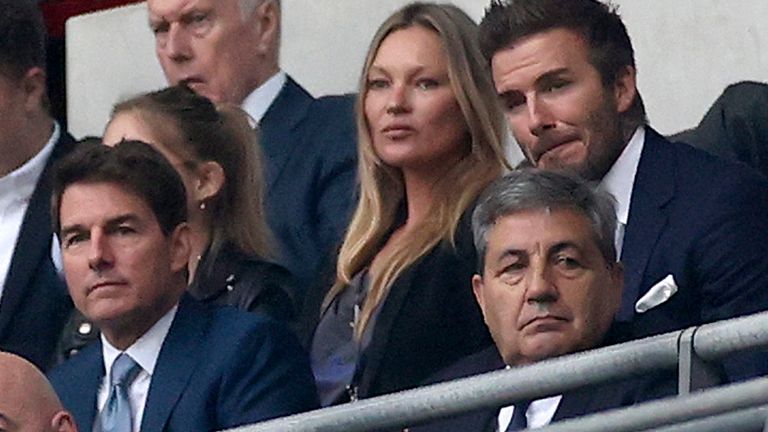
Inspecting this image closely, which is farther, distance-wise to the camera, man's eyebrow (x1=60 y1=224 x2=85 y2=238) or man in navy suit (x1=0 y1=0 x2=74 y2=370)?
man in navy suit (x1=0 y1=0 x2=74 y2=370)

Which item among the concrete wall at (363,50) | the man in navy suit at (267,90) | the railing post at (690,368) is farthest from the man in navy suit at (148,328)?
the concrete wall at (363,50)

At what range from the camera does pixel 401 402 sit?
4.37 meters

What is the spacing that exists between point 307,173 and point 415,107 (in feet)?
2.30

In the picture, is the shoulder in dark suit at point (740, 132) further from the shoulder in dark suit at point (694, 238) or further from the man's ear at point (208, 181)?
the man's ear at point (208, 181)

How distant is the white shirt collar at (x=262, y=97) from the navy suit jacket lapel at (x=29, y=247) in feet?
2.02

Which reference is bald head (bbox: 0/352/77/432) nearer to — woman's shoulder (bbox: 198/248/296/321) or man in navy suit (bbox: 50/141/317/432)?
man in navy suit (bbox: 50/141/317/432)

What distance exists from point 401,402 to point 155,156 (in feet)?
6.09

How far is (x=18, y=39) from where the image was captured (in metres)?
6.81

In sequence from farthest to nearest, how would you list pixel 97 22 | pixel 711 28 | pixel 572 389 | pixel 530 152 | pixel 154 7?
pixel 97 22
pixel 711 28
pixel 154 7
pixel 530 152
pixel 572 389

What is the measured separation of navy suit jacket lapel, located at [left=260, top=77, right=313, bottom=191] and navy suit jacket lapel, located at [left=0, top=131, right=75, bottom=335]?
59 centimetres

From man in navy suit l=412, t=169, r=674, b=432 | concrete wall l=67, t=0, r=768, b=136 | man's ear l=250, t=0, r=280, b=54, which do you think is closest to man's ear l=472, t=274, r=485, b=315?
man in navy suit l=412, t=169, r=674, b=432

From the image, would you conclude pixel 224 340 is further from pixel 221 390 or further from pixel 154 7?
pixel 154 7

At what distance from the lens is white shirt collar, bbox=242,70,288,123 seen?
7.22 metres

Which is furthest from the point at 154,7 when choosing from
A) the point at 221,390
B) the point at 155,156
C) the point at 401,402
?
the point at 401,402
